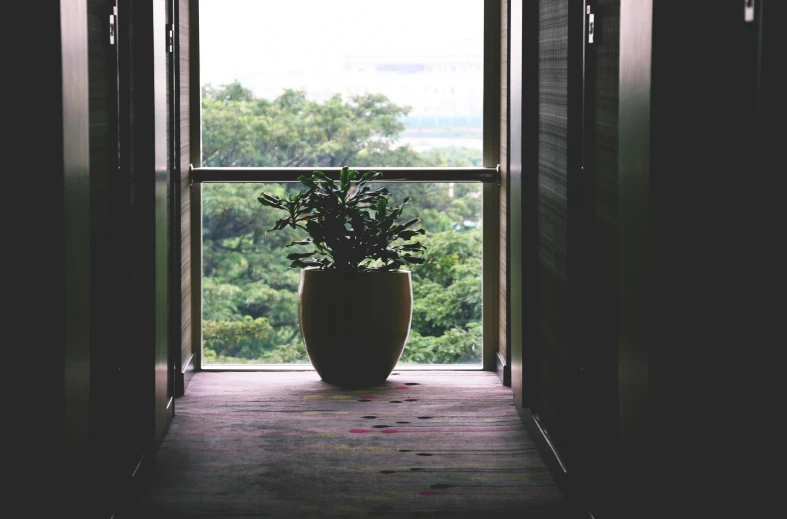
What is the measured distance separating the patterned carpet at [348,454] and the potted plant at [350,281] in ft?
0.48

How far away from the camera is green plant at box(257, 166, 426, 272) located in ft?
12.0

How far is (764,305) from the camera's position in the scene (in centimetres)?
116

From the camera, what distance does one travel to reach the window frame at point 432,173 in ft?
12.8

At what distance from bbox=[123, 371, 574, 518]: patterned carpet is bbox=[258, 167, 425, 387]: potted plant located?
0.15 meters

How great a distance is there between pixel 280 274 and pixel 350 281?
1.56 feet

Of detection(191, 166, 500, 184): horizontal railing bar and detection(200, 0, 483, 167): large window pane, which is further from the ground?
detection(200, 0, 483, 167): large window pane

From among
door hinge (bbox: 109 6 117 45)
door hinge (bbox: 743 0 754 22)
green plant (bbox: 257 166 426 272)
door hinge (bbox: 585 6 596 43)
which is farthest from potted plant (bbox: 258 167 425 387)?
door hinge (bbox: 743 0 754 22)

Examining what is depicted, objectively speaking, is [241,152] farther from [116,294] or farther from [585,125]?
[585,125]

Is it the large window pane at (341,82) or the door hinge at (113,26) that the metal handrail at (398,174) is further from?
the door hinge at (113,26)

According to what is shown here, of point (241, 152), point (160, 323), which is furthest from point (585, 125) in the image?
point (241, 152)

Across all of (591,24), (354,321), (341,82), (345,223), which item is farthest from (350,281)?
(591,24)

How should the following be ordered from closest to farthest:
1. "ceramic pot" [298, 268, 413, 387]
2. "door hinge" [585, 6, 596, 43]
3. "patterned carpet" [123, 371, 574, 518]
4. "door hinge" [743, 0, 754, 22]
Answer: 1. "door hinge" [743, 0, 754, 22]
2. "door hinge" [585, 6, 596, 43]
3. "patterned carpet" [123, 371, 574, 518]
4. "ceramic pot" [298, 268, 413, 387]

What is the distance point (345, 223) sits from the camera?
12.5 feet

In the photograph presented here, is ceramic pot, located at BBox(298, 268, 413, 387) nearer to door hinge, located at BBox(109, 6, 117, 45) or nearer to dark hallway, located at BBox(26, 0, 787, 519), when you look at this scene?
dark hallway, located at BBox(26, 0, 787, 519)
